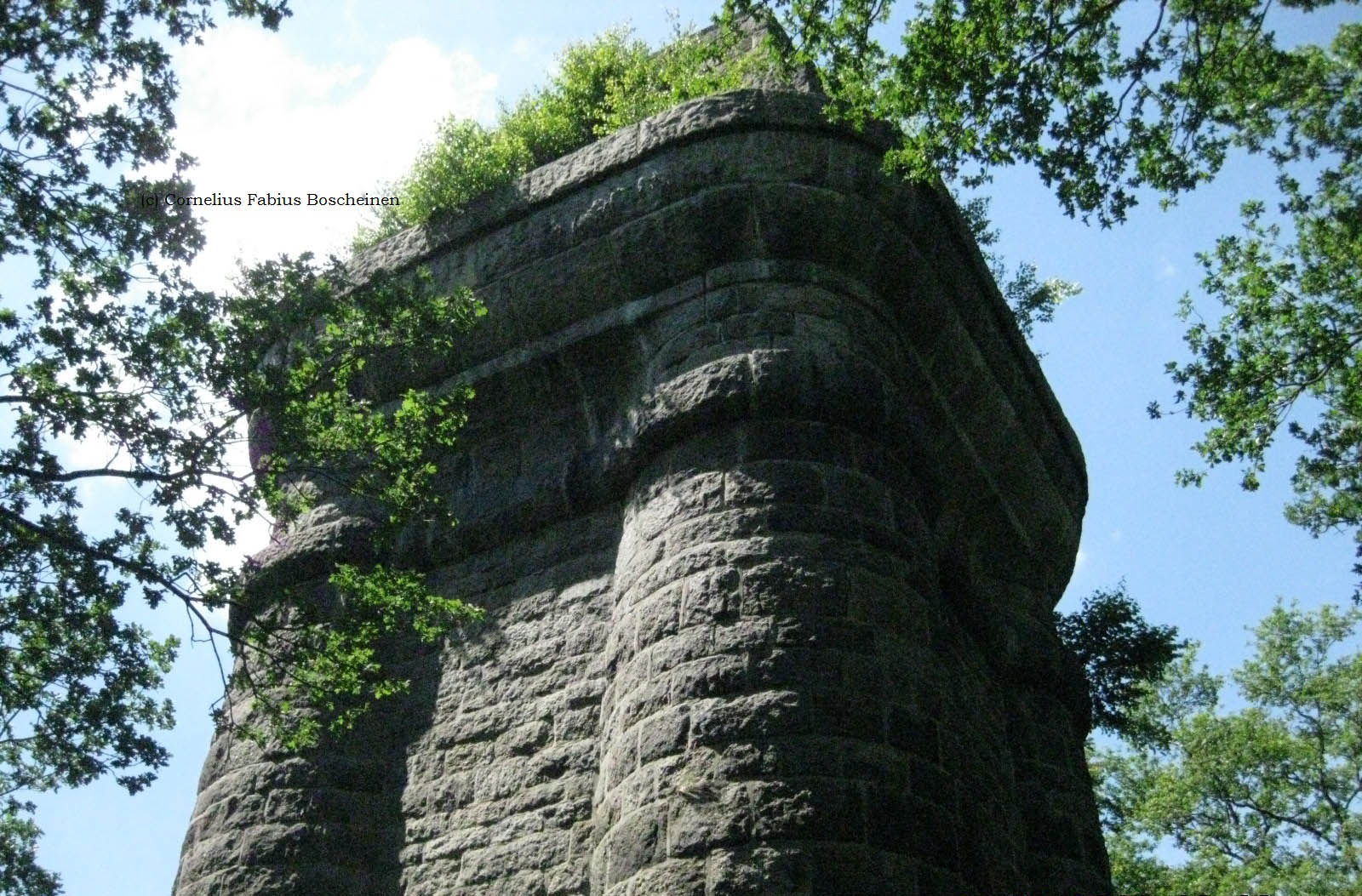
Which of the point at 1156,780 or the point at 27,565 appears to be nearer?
the point at 27,565

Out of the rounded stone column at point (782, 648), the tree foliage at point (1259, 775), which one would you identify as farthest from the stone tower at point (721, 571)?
the tree foliage at point (1259, 775)

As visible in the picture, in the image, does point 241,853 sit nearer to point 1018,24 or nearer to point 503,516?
point 503,516

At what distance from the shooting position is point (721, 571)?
14.9 feet

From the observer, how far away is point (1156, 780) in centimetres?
1764

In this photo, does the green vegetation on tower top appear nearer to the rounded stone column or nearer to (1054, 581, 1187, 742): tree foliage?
the rounded stone column

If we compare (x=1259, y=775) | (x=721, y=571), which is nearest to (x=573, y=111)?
(x=721, y=571)

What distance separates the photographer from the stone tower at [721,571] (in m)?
4.14

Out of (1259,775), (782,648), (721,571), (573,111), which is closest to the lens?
(782,648)

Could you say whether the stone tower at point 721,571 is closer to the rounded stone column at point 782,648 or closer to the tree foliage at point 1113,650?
the rounded stone column at point 782,648

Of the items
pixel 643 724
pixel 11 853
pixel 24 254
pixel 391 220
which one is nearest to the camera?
pixel 643 724

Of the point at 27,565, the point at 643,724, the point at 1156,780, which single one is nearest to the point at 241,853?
the point at 27,565

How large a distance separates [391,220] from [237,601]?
3.24 metres

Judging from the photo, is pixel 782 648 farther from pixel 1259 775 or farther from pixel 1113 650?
pixel 1259 775

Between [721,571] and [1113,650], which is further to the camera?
[1113,650]
